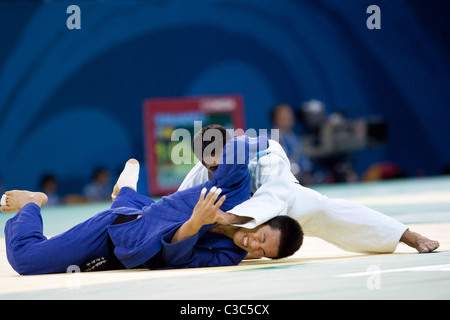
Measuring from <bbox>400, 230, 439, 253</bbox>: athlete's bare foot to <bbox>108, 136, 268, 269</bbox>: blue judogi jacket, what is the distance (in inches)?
33.5

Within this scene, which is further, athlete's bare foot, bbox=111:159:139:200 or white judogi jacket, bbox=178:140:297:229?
athlete's bare foot, bbox=111:159:139:200

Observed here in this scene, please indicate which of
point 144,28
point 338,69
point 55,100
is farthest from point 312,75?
point 55,100

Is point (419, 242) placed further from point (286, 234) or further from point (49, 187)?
point (49, 187)

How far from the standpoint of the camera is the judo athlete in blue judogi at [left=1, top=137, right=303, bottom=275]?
11.3 feet

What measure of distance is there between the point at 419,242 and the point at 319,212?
1.70 ft

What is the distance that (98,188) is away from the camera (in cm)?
1183

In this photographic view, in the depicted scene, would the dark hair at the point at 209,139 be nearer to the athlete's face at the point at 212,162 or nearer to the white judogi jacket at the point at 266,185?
the athlete's face at the point at 212,162

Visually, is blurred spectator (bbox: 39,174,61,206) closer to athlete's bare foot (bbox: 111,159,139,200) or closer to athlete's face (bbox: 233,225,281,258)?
athlete's bare foot (bbox: 111,159,139,200)

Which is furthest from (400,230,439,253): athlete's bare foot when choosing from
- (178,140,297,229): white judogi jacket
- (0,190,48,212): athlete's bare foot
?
(0,190,48,212): athlete's bare foot

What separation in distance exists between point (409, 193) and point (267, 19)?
5381 mm

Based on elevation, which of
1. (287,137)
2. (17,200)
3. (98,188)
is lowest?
(98,188)

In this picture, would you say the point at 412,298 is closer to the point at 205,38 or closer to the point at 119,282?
the point at 119,282

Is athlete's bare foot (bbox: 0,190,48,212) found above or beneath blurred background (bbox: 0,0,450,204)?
beneath

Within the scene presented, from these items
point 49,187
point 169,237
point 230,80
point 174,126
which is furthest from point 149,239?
point 230,80
